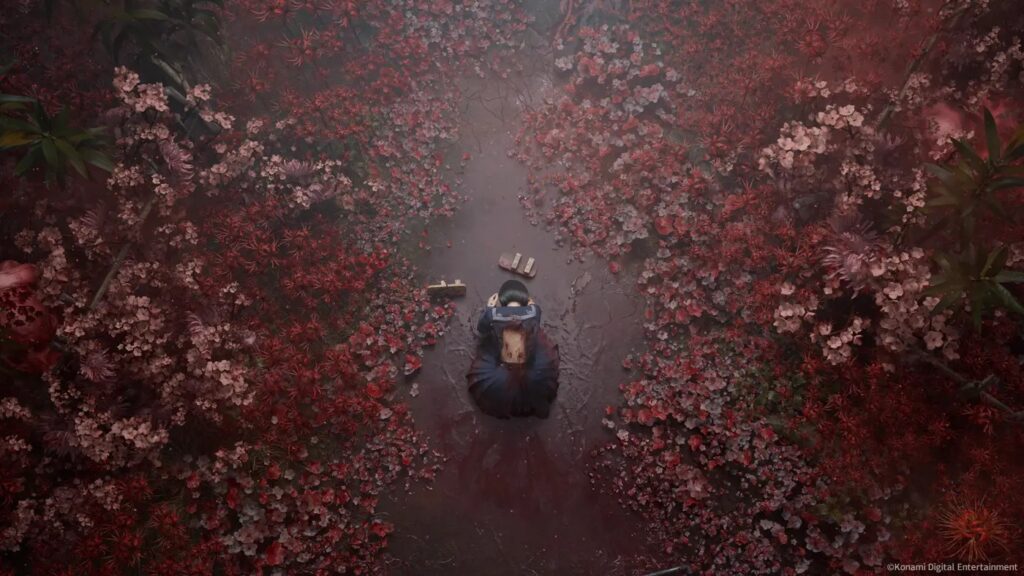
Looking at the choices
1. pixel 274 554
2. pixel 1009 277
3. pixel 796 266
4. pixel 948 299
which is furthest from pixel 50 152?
pixel 1009 277

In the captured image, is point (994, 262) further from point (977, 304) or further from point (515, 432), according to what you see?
point (515, 432)

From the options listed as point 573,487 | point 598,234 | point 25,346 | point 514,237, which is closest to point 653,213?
point 598,234

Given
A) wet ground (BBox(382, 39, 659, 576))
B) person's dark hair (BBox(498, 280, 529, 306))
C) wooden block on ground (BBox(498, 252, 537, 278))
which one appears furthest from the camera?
wooden block on ground (BBox(498, 252, 537, 278))

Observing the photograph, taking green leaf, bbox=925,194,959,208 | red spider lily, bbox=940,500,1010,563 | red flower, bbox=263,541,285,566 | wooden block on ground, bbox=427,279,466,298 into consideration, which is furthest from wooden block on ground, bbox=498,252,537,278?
red spider lily, bbox=940,500,1010,563

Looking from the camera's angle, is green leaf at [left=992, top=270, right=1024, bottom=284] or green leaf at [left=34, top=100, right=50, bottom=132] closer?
green leaf at [left=992, top=270, right=1024, bottom=284]

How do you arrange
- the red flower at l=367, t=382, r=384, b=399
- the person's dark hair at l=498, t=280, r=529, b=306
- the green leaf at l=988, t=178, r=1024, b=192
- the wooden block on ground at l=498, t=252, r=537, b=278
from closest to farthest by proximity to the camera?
1. the green leaf at l=988, t=178, r=1024, b=192
2. the person's dark hair at l=498, t=280, r=529, b=306
3. the red flower at l=367, t=382, r=384, b=399
4. the wooden block on ground at l=498, t=252, r=537, b=278

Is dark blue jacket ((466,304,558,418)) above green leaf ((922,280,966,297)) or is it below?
below

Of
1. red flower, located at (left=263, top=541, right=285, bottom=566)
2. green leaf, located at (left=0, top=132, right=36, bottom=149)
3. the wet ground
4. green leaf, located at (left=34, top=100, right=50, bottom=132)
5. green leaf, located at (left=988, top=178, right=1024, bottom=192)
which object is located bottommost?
red flower, located at (left=263, top=541, right=285, bottom=566)

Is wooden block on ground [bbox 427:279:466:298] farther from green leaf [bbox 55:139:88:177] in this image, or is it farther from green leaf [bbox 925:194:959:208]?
green leaf [bbox 925:194:959:208]
